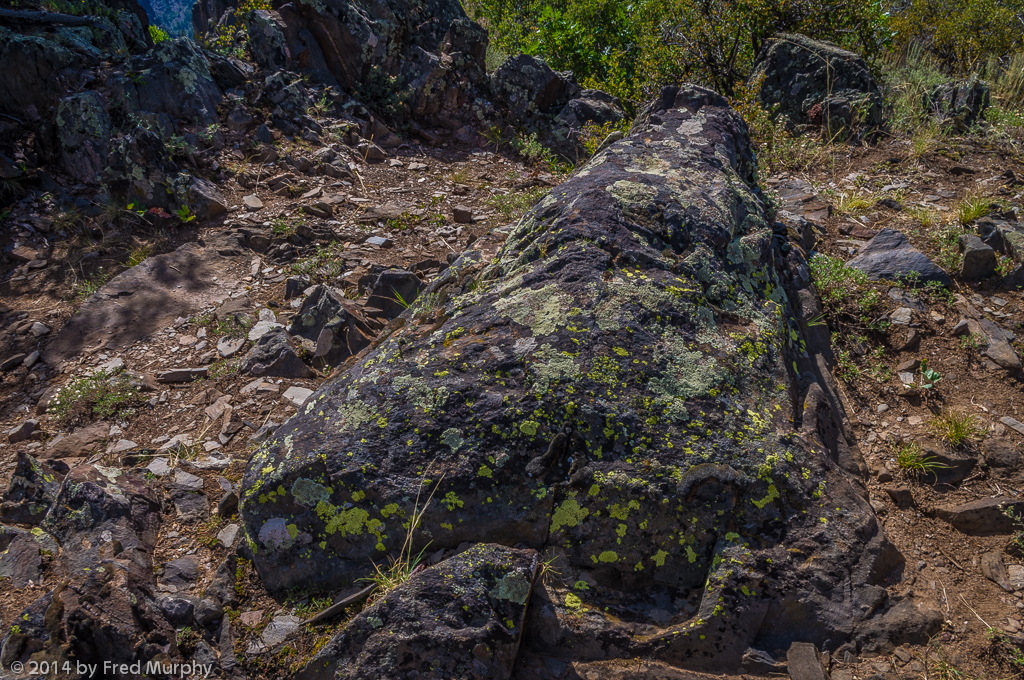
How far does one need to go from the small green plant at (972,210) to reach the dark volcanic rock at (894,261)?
67cm

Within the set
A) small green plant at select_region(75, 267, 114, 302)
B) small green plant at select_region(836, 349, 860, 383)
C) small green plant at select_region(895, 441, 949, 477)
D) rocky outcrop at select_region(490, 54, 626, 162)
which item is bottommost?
small green plant at select_region(895, 441, 949, 477)

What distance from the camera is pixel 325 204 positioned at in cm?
585

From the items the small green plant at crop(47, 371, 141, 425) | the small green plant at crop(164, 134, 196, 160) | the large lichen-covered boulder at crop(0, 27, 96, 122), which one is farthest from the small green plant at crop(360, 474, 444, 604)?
the large lichen-covered boulder at crop(0, 27, 96, 122)

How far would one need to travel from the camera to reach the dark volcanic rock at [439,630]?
→ 1.95 meters

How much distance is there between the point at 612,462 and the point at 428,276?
2864 millimetres

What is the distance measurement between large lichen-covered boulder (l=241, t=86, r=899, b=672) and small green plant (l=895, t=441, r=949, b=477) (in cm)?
39

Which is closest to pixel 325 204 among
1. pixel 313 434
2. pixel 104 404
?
pixel 104 404

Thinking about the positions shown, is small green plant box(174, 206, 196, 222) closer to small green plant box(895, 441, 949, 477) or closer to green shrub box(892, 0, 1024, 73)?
small green plant box(895, 441, 949, 477)

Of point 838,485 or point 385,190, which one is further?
point 385,190

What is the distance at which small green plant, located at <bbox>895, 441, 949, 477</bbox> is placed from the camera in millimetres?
2951

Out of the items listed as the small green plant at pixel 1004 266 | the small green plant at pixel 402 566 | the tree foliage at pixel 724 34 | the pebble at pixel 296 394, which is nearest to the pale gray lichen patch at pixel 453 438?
the small green plant at pixel 402 566

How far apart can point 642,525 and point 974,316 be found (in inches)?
125

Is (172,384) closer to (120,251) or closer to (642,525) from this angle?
(120,251)

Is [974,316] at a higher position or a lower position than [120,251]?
lower
